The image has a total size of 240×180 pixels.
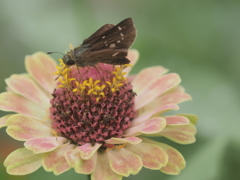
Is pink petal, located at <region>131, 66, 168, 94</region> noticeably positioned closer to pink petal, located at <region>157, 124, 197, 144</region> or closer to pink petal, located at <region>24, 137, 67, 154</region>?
pink petal, located at <region>157, 124, 197, 144</region>

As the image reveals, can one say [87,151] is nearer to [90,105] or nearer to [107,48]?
[90,105]

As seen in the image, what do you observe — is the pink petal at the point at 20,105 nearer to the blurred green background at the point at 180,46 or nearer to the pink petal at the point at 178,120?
the blurred green background at the point at 180,46

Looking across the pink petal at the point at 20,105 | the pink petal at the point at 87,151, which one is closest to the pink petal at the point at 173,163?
the pink petal at the point at 87,151

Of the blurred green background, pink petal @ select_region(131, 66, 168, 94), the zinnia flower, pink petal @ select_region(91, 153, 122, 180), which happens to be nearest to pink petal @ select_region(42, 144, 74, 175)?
the zinnia flower

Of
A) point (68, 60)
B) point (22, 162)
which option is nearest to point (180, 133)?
point (68, 60)

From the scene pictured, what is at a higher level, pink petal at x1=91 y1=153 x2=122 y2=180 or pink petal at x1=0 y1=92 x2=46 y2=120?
pink petal at x1=0 y1=92 x2=46 y2=120

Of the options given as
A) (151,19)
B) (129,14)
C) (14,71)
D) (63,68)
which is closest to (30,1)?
(14,71)

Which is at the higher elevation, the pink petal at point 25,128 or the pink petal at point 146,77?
the pink petal at point 146,77
